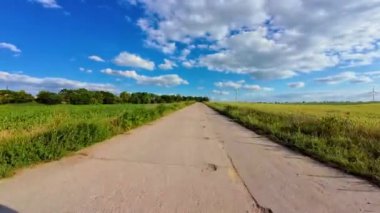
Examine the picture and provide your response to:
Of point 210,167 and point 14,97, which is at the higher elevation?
point 14,97

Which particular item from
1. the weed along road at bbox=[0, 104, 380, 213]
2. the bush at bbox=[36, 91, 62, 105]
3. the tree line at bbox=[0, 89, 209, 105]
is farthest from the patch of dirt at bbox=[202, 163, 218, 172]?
the bush at bbox=[36, 91, 62, 105]

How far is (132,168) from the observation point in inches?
297

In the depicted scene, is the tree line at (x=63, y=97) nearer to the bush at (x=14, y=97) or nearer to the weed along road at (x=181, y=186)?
the bush at (x=14, y=97)

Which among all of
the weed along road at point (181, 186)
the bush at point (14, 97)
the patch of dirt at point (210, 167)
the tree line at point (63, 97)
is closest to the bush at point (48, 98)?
the tree line at point (63, 97)

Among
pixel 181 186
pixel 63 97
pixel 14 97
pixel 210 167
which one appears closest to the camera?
pixel 181 186

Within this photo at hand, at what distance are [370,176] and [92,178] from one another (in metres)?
6.39

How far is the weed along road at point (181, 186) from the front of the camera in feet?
15.9

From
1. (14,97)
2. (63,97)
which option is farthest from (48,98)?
(14,97)

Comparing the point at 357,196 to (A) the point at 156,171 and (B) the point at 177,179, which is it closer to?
(B) the point at 177,179

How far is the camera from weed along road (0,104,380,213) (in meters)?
4.85

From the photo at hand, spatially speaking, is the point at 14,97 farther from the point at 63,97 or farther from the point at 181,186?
the point at 181,186

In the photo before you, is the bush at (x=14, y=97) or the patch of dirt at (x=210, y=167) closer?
the patch of dirt at (x=210, y=167)

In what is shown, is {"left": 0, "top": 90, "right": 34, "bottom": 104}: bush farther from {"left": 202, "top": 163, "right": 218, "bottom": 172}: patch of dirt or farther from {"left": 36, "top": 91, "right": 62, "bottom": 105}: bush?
{"left": 202, "top": 163, "right": 218, "bottom": 172}: patch of dirt

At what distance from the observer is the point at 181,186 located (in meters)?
6.09
